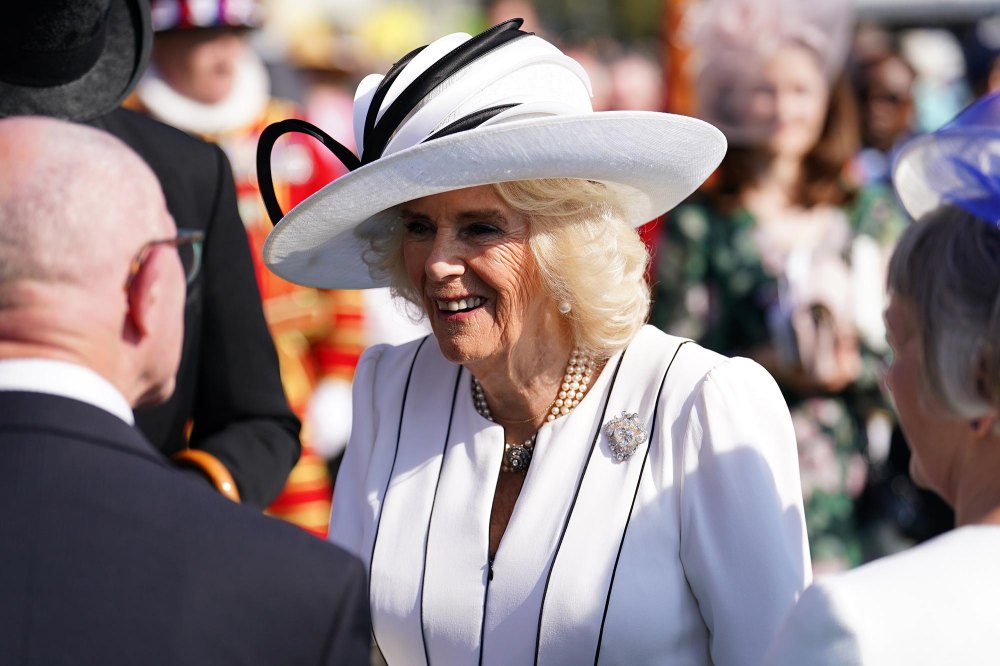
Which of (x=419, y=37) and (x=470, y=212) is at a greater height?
(x=470, y=212)

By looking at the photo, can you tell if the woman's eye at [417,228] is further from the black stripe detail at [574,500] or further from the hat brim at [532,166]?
the black stripe detail at [574,500]

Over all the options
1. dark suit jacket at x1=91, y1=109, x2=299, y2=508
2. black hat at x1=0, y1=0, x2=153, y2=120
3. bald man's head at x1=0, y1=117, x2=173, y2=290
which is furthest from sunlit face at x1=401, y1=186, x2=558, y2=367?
bald man's head at x1=0, y1=117, x2=173, y2=290

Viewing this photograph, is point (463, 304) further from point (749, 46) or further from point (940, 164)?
point (749, 46)

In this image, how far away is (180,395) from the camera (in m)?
2.96

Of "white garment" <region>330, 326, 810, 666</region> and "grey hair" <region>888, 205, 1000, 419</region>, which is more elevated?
"grey hair" <region>888, 205, 1000, 419</region>

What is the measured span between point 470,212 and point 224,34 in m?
2.38

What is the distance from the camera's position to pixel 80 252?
5.72 feet

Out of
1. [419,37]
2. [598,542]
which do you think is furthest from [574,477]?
[419,37]

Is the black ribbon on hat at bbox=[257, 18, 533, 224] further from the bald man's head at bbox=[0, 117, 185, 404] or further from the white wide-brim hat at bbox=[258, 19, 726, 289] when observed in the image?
the bald man's head at bbox=[0, 117, 185, 404]

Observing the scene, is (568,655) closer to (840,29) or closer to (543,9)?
(840,29)

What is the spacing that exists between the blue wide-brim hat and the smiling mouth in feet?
2.98

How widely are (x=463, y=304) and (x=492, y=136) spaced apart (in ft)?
1.36

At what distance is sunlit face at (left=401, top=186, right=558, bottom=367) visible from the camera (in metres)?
2.59

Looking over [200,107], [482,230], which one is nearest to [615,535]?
[482,230]
